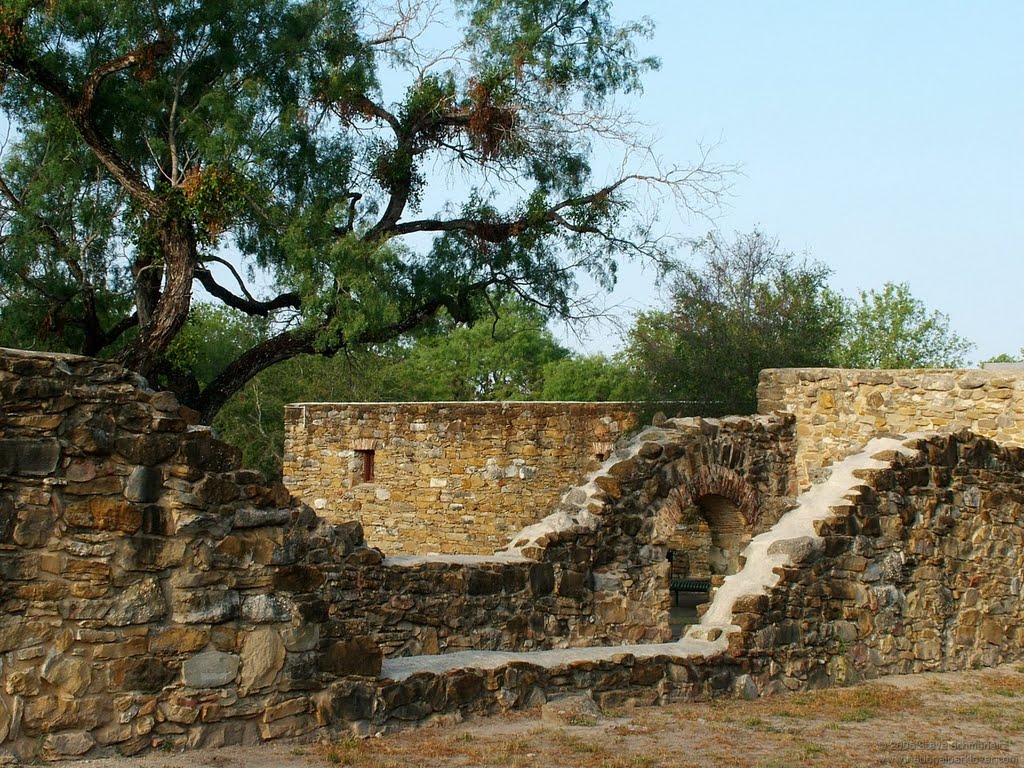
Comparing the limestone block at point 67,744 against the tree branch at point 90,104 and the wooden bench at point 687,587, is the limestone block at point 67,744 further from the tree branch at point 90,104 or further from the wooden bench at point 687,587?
the wooden bench at point 687,587

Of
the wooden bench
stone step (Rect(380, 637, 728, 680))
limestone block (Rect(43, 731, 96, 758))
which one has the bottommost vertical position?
the wooden bench

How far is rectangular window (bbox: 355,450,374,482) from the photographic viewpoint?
19625mm

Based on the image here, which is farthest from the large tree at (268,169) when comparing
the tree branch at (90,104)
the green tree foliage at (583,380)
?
the green tree foliage at (583,380)

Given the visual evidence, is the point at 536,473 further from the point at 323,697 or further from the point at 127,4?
Result: the point at 323,697

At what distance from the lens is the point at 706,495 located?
12.9 meters

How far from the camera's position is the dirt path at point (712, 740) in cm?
624

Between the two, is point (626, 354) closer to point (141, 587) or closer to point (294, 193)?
point (294, 193)

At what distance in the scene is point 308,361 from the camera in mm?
34062

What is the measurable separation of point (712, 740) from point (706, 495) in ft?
19.6

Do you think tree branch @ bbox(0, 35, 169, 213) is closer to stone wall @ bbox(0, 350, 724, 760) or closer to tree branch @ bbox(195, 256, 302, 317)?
tree branch @ bbox(195, 256, 302, 317)

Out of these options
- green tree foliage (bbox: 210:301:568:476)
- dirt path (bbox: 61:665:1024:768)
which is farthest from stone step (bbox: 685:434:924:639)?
green tree foliage (bbox: 210:301:568:476)

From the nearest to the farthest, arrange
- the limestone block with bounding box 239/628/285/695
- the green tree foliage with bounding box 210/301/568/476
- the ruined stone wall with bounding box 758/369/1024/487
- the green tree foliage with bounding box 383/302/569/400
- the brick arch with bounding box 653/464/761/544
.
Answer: the limestone block with bounding box 239/628/285/695 < the brick arch with bounding box 653/464/761/544 < the ruined stone wall with bounding box 758/369/1024/487 < the green tree foliage with bounding box 210/301/568/476 < the green tree foliage with bounding box 383/302/569/400

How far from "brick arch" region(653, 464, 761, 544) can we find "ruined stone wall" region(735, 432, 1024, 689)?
221 cm

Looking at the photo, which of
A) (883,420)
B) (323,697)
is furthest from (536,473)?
(323,697)
